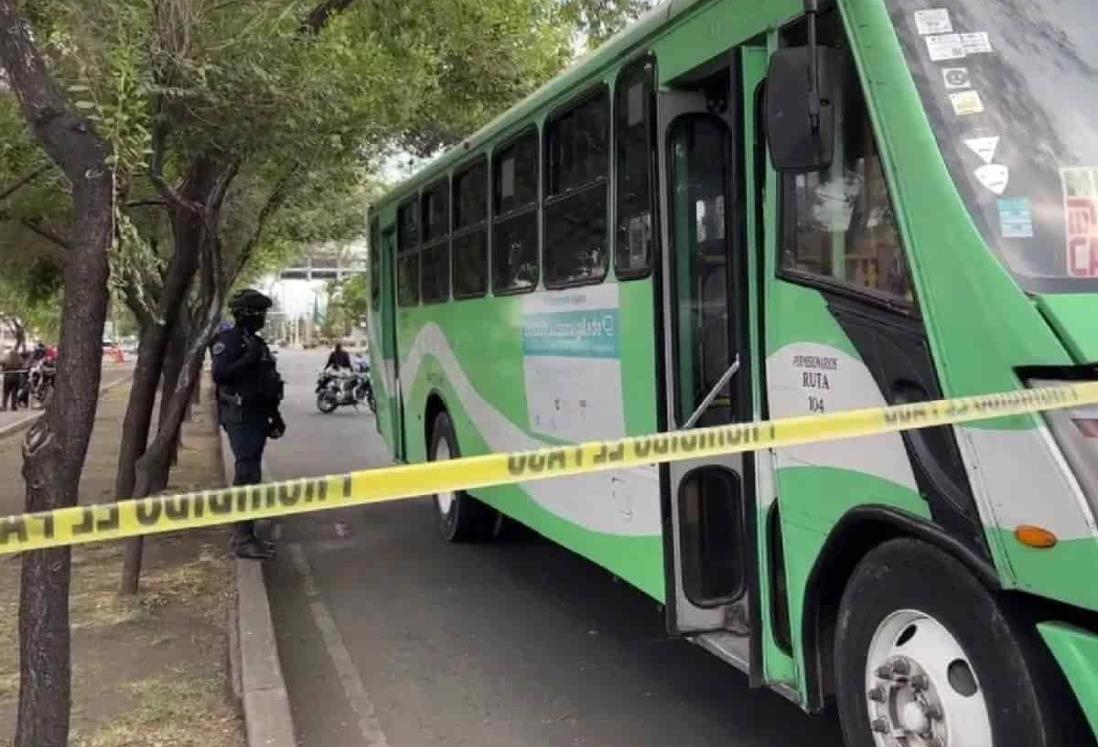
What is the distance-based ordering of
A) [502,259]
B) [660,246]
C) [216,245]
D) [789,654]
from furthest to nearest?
[216,245] → [502,259] → [660,246] → [789,654]

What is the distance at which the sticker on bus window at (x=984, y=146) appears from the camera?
3065mm

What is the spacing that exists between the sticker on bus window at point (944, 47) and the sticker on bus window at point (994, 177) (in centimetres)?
37

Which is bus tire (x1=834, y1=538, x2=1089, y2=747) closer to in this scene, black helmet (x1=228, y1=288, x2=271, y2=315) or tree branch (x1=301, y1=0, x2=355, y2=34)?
black helmet (x1=228, y1=288, x2=271, y2=315)

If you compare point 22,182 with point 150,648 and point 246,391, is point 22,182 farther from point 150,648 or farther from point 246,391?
point 150,648

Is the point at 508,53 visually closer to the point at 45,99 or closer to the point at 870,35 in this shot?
the point at 45,99

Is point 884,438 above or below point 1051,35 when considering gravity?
below

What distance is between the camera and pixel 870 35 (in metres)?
3.21

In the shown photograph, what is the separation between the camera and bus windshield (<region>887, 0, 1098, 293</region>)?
2953mm

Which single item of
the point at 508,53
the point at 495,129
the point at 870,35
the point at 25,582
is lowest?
the point at 25,582

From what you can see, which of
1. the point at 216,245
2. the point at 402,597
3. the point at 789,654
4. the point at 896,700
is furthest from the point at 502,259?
the point at 896,700

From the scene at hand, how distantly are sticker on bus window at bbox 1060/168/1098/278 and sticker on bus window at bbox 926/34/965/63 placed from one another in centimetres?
46

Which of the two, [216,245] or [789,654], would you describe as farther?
[216,245]

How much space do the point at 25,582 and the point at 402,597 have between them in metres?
3.53

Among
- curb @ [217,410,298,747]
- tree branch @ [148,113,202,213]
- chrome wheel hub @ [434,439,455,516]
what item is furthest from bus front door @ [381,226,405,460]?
tree branch @ [148,113,202,213]
